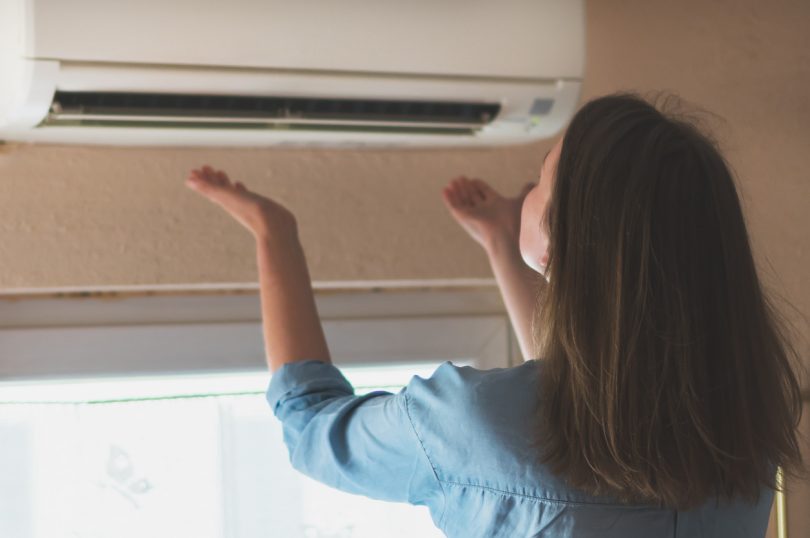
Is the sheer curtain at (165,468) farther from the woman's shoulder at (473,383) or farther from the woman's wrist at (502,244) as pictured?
the woman's shoulder at (473,383)

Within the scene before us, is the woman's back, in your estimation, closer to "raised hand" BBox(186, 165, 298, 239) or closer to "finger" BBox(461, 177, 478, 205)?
"raised hand" BBox(186, 165, 298, 239)

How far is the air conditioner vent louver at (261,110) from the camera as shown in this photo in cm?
104

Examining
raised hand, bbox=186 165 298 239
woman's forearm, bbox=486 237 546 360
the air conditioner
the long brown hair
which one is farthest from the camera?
woman's forearm, bbox=486 237 546 360

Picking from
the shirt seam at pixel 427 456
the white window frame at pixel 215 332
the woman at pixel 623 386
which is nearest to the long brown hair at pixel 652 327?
the woman at pixel 623 386

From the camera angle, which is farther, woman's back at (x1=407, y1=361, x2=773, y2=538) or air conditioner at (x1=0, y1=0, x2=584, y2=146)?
air conditioner at (x1=0, y1=0, x2=584, y2=146)

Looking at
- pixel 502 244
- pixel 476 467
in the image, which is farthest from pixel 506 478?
pixel 502 244

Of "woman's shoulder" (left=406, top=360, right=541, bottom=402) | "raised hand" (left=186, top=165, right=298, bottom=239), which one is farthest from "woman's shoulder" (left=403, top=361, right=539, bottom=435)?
"raised hand" (left=186, top=165, right=298, bottom=239)

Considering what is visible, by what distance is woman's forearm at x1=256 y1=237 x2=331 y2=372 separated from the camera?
1062mm

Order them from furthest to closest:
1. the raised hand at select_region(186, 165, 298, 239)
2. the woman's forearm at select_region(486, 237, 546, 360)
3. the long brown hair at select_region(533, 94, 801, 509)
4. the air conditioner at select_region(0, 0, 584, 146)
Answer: the woman's forearm at select_region(486, 237, 546, 360), the raised hand at select_region(186, 165, 298, 239), the air conditioner at select_region(0, 0, 584, 146), the long brown hair at select_region(533, 94, 801, 509)

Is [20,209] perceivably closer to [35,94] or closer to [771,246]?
[35,94]

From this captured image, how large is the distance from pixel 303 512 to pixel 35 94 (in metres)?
0.70

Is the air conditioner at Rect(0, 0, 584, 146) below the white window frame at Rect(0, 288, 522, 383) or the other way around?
the other way around

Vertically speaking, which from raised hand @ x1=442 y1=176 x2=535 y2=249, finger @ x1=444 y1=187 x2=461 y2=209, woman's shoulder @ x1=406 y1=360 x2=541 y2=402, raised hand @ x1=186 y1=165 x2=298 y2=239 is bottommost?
woman's shoulder @ x1=406 y1=360 x2=541 y2=402

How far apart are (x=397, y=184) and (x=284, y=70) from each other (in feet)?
1.05
